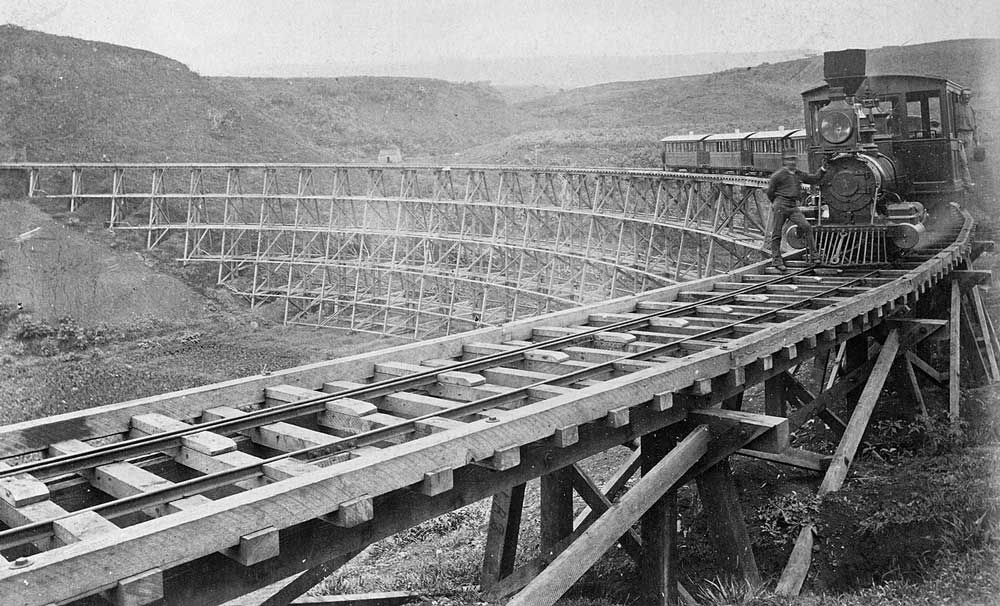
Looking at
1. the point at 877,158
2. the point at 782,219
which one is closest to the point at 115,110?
the point at 782,219

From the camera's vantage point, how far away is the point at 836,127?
9.45 metres

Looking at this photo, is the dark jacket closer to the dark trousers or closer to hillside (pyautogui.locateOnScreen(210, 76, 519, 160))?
the dark trousers

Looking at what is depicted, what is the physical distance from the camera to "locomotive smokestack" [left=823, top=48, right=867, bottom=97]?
31.0 feet

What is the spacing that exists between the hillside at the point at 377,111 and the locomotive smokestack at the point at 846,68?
44.4 m

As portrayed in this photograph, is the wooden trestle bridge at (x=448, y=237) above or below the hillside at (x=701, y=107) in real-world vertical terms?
below

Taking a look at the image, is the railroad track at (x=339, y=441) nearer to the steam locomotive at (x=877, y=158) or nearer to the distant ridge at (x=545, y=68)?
the steam locomotive at (x=877, y=158)

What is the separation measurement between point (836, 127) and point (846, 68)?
0.72 m

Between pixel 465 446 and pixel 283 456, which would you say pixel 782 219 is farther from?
pixel 283 456

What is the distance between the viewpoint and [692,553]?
6430mm

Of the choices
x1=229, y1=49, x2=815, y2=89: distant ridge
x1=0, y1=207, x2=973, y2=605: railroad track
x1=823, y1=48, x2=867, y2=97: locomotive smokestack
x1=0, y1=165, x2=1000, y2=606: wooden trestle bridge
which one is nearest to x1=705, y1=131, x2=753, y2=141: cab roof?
x1=823, y1=48, x2=867, y2=97: locomotive smokestack

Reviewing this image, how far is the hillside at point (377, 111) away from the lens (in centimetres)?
5638

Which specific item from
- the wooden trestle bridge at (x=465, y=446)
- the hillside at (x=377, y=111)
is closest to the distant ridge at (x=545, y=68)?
the hillside at (x=377, y=111)

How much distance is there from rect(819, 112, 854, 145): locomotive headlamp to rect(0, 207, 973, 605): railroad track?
→ 11.1ft

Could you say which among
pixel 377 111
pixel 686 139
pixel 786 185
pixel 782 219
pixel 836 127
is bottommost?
pixel 782 219
